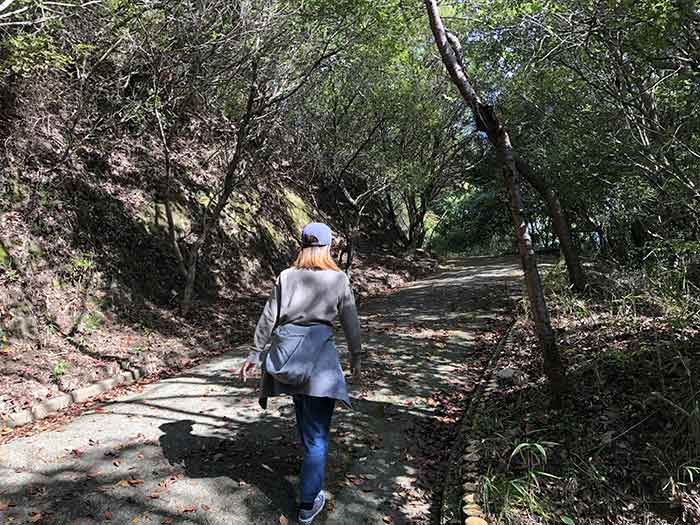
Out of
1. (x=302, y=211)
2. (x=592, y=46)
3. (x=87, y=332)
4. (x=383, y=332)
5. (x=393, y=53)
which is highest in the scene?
(x=393, y=53)

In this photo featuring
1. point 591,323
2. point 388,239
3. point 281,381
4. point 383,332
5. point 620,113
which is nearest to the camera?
point 281,381

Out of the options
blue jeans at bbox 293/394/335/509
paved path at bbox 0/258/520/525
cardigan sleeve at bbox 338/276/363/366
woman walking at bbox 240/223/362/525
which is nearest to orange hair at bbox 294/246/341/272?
woman walking at bbox 240/223/362/525

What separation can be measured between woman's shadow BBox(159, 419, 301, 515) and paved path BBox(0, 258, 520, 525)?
12 millimetres

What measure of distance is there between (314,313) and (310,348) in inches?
9.1

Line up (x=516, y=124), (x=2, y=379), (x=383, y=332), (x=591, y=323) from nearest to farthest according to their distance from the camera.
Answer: (x=2, y=379), (x=591, y=323), (x=383, y=332), (x=516, y=124)

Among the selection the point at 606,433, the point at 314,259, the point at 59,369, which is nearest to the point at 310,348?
the point at 314,259

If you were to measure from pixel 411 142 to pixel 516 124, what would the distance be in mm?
3398

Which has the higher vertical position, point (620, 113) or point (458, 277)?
point (620, 113)

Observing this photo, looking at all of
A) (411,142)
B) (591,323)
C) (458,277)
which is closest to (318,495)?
(591,323)

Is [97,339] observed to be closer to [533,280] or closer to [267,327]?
[267,327]

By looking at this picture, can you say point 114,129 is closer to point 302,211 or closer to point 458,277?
point 302,211

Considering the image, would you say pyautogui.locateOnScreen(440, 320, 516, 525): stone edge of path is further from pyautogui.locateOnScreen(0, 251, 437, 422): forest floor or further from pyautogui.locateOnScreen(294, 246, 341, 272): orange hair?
pyautogui.locateOnScreen(0, 251, 437, 422): forest floor

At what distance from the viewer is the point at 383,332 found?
9.11 meters

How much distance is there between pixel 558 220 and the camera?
8125 mm
